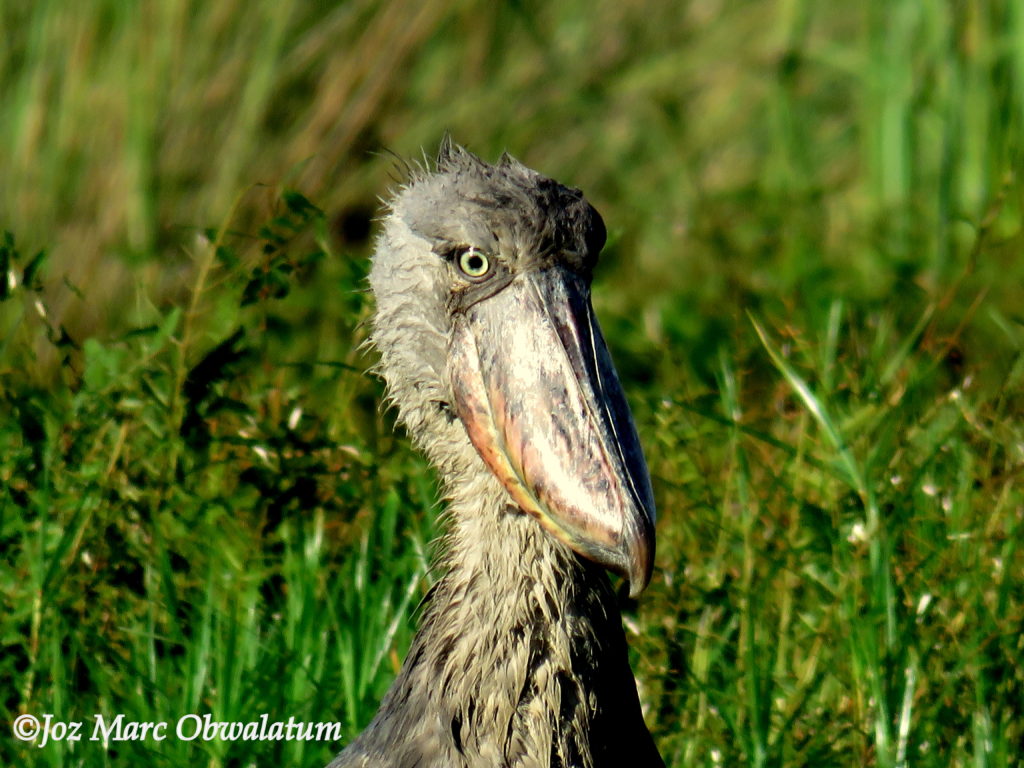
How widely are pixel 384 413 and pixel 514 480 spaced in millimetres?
819

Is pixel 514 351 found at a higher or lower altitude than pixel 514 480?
higher

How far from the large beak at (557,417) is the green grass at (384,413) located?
27.9 inches

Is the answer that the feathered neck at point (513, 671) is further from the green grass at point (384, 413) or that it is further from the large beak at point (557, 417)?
the green grass at point (384, 413)

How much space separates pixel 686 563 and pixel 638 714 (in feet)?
3.03

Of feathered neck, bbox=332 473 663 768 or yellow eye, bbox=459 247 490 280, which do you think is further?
yellow eye, bbox=459 247 490 280

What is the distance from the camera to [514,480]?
218cm

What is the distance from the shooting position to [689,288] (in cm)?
523

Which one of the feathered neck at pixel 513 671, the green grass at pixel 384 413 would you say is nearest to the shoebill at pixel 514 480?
the feathered neck at pixel 513 671

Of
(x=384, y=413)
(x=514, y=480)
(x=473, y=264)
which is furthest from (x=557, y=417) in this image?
(x=384, y=413)

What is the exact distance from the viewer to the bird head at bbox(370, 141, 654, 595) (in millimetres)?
2082

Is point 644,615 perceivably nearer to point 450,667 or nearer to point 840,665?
point 840,665

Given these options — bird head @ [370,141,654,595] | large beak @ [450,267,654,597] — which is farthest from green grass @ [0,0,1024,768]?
large beak @ [450,267,654,597]

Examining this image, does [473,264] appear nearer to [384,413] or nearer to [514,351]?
[514,351]

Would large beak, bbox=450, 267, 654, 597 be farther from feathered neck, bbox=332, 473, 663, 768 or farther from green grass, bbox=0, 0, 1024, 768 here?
green grass, bbox=0, 0, 1024, 768
